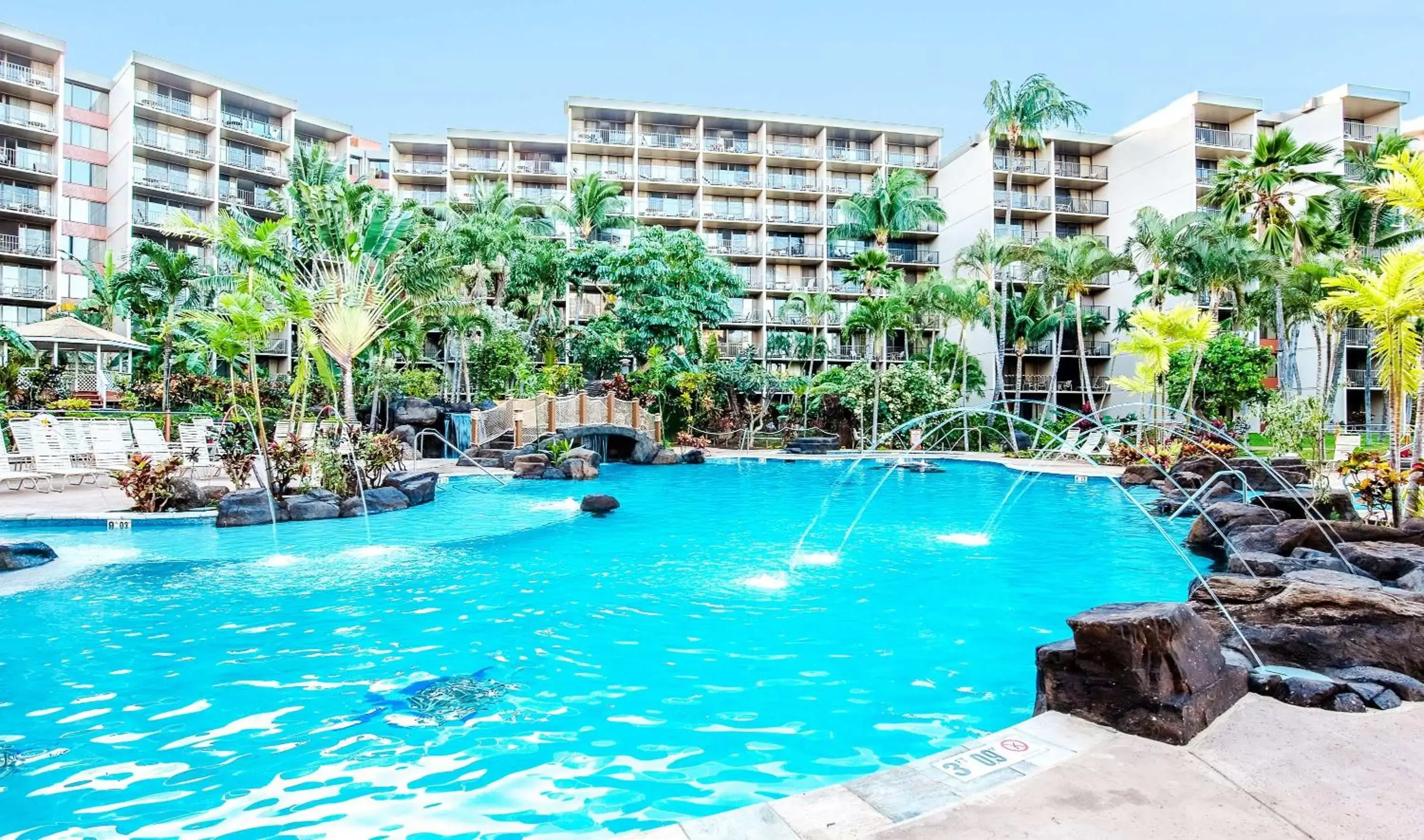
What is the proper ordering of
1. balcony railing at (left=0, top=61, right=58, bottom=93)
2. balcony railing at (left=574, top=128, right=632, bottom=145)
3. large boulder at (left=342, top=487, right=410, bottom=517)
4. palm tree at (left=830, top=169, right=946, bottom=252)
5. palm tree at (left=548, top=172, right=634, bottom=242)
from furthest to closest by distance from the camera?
balcony railing at (left=574, top=128, right=632, bottom=145), palm tree at (left=830, top=169, right=946, bottom=252), palm tree at (left=548, top=172, right=634, bottom=242), balcony railing at (left=0, top=61, right=58, bottom=93), large boulder at (left=342, top=487, right=410, bottom=517)

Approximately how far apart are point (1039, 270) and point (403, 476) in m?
35.0

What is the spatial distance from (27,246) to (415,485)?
36.7 m

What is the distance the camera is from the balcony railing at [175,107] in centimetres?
4062

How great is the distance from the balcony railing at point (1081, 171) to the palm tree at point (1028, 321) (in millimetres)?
8498

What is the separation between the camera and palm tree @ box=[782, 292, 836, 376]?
41312 millimetres

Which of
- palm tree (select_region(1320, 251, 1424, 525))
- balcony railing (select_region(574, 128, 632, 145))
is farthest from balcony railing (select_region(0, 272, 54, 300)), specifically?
palm tree (select_region(1320, 251, 1424, 525))

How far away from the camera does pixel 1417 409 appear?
409 inches

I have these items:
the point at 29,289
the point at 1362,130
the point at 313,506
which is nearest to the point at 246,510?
the point at 313,506

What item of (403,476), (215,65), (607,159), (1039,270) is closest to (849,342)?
(1039,270)

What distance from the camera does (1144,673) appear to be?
12.4ft

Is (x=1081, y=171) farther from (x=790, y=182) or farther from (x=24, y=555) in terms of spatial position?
(x=24, y=555)

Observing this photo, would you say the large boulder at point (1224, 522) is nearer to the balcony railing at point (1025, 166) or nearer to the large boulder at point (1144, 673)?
the large boulder at point (1144, 673)

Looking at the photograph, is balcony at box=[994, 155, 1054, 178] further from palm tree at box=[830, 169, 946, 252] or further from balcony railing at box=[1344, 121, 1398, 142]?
balcony railing at box=[1344, 121, 1398, 142]

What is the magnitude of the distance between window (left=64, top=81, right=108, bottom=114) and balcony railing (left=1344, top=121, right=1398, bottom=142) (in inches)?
2527
